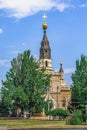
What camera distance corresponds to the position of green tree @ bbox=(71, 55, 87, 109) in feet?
310

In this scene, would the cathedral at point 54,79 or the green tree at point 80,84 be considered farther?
the cathedral at point 54,79

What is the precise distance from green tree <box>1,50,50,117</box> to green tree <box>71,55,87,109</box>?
6800 mm

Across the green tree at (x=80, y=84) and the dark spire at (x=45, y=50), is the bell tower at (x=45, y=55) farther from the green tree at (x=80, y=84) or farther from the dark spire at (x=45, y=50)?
the green tree at (x=80, y=84)

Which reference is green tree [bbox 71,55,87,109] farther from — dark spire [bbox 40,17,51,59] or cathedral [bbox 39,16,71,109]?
dark spire [bbox 40,17,51,59]

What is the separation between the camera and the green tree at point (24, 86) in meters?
94.8

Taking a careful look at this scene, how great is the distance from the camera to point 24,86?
317 ft

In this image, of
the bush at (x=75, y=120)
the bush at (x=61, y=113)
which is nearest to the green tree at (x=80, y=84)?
the bush at (x=61, y=113)

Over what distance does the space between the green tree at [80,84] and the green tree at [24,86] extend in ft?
22.3

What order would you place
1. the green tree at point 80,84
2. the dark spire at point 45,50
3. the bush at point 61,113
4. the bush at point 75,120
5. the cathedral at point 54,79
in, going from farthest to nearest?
the dark spire at point 45,50 < the cathedral at point 54,79 < the green tree at point 80,84 < the bush at point 61,113 < the bush at point 75,120

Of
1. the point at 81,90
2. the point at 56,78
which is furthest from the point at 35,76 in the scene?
the point at 56,78

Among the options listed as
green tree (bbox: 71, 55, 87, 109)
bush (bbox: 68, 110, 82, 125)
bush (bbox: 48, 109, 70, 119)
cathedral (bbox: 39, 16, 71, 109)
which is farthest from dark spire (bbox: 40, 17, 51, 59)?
bush (bbox: 68, 110, 82, 125)

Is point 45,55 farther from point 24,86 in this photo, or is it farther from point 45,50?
point 24,86

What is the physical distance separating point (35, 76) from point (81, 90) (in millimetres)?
10327

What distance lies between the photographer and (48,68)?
129m
